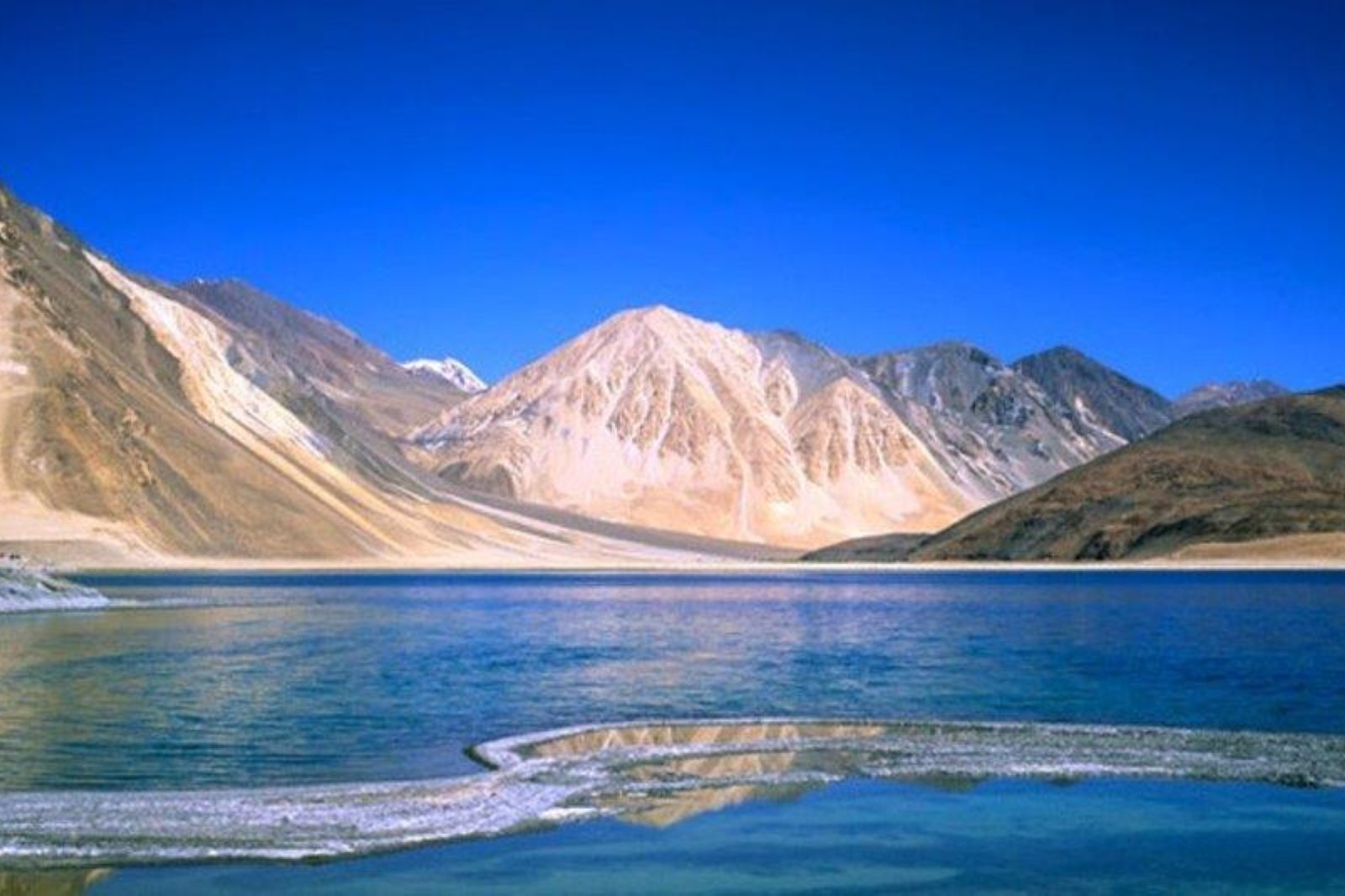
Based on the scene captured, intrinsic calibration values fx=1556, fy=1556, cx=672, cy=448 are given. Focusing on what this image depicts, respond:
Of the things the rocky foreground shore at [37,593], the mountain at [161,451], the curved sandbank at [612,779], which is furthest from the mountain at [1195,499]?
the curved sandbank at [612,779]

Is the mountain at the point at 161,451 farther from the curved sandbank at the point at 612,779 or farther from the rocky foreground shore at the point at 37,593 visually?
the curved sandbank at the point at 612,779

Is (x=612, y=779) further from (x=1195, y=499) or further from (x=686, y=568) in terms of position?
(x=686, y=568)

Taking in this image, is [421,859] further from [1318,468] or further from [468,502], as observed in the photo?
[468,502]

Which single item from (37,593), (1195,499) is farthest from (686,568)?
(37,593)

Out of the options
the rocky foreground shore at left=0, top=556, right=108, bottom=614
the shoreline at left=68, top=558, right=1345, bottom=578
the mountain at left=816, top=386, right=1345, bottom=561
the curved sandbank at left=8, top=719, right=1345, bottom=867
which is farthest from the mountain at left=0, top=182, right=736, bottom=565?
the curved sandbank at left=8, top=719, right=1345, bottom=867

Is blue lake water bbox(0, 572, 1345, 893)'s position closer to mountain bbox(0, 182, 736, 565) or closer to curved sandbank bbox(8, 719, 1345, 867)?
curved sandbank bbox(8, 719, 1345, 867)
